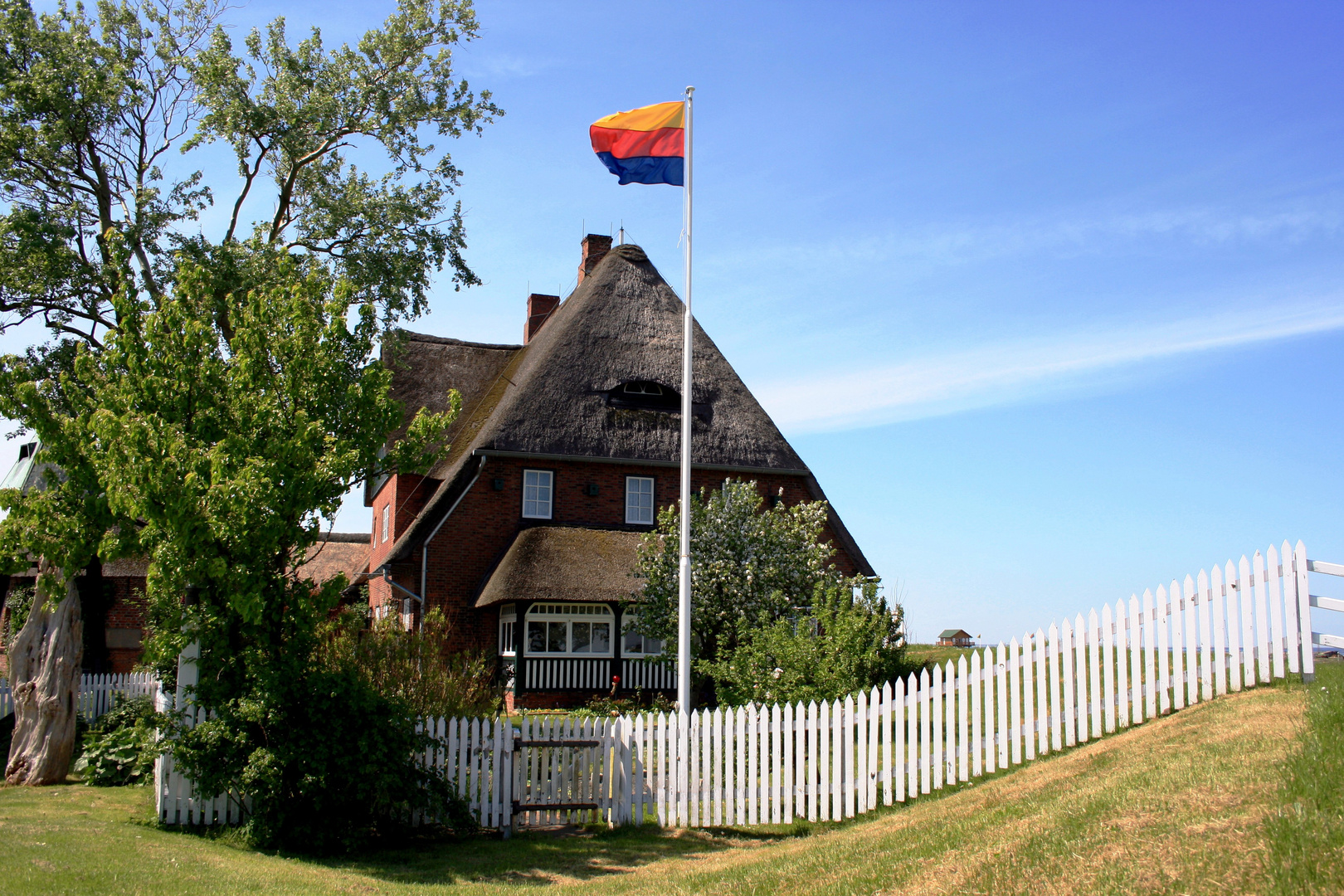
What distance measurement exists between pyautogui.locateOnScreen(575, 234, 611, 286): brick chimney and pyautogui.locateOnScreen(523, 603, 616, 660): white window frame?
13.0m

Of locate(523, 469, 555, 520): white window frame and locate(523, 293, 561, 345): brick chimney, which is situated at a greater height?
locate(523, 293, 561, 345): brick chimney

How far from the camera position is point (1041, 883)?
6.48 metres

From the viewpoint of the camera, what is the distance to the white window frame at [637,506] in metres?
24.7

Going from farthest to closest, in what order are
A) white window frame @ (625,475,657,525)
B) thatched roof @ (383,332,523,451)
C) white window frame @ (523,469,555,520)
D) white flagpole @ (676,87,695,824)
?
1. thatched roof @ (383,332,523,451)
2. white window frame @ (625,475,657,525)
3. white window frame @ (523,469,555,520)
4. white flagpole @ (676,87,695,824)

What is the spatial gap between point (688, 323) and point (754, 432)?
13006 millimetres

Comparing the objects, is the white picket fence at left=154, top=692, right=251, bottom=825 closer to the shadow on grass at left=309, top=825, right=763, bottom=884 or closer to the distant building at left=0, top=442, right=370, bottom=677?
the shadow on grass at left=309, top=825, right=763, bottom=884

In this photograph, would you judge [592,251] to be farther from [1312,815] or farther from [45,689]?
[1312,815]

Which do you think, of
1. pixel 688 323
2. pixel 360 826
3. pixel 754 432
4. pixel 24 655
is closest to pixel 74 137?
pixel 24 655

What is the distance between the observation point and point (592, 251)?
32375mm

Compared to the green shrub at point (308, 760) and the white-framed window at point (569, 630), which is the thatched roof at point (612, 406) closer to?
the white-framed window at point (569, 630)

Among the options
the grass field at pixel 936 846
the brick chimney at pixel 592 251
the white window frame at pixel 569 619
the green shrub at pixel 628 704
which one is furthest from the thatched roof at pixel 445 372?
the grass field at pixel 936 846

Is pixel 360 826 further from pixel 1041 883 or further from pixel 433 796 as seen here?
pixel 1041 883

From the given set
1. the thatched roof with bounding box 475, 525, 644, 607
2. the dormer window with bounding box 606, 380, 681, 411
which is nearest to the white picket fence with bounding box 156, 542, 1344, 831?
the thatched roof with bounding box 475, 525, 644, 607

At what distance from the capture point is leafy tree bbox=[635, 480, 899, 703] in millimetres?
18031
